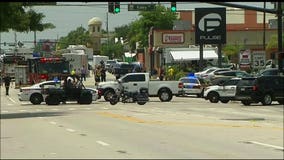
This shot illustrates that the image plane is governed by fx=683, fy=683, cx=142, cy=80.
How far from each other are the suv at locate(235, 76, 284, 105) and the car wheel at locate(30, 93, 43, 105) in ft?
38.6

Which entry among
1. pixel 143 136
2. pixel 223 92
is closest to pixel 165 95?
pixel 223 92

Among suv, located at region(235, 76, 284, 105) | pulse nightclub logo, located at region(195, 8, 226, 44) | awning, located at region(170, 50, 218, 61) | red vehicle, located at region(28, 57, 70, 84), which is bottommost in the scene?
suv, located at region(235, 76, 284, 105)

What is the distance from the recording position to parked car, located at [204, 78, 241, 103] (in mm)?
41094

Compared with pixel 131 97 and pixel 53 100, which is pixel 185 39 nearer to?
pixel 131 97

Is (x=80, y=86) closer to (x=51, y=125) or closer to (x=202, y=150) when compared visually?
(x=51, y=125)

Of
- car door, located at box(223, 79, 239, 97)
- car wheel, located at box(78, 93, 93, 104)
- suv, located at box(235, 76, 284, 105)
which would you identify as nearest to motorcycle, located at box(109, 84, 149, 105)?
car wheel, located at box(78, 93, 93, 104)

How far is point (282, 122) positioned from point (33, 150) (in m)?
12.0

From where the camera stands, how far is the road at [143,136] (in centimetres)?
1567

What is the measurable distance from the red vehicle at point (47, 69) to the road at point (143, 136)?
25450 mm

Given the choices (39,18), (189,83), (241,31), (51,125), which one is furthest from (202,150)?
(241,31)

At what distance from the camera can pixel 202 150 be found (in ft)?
53.5

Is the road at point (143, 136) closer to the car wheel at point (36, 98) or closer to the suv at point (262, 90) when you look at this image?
the suv at point (262, 90)

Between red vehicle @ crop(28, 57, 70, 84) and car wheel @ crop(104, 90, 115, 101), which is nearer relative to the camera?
car wheel @ crop(104, 90, 115, 101)

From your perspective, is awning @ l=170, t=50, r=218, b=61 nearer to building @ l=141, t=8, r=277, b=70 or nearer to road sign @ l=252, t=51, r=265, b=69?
building @ l=141, t=8, r=277, b=70
